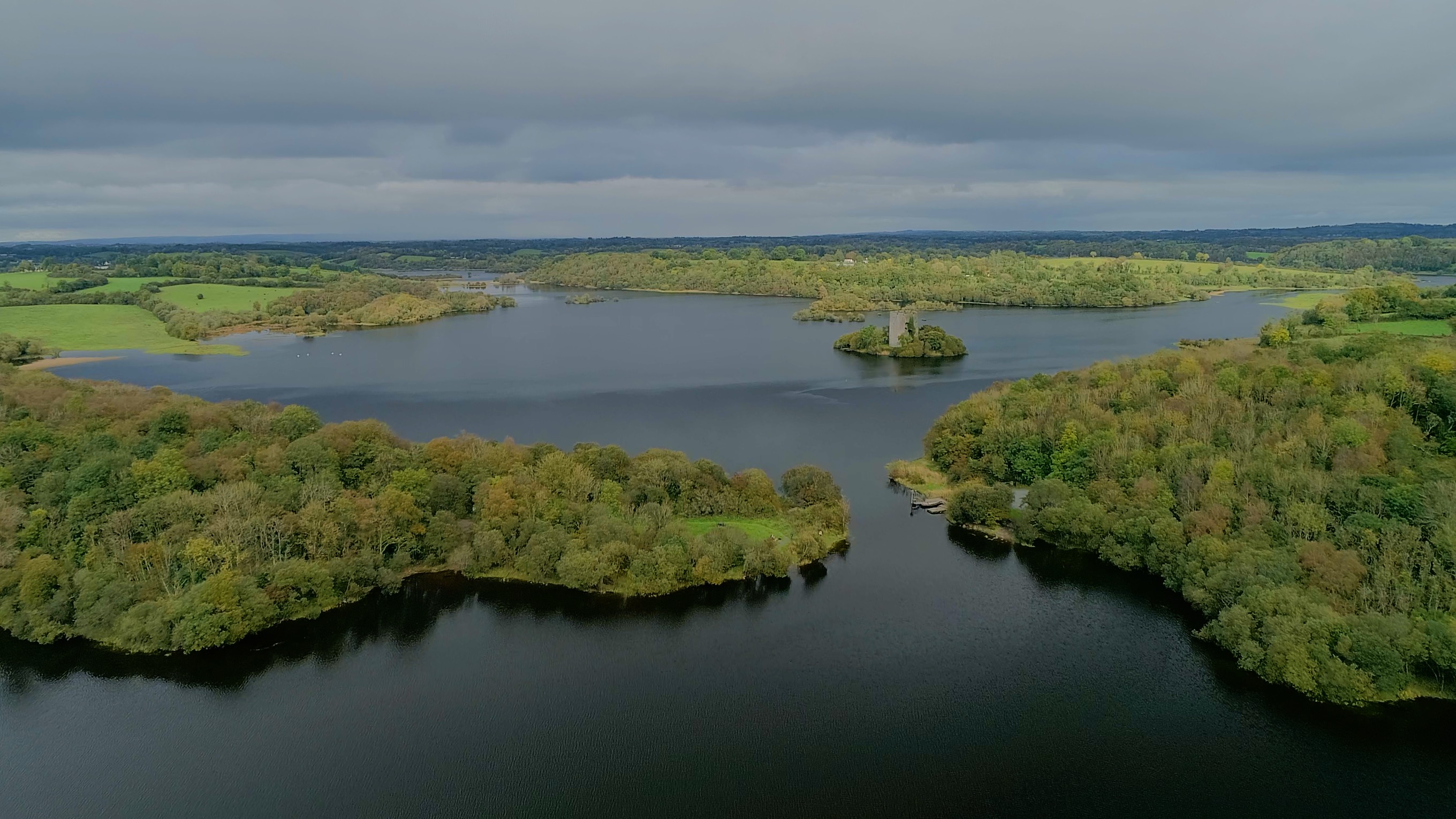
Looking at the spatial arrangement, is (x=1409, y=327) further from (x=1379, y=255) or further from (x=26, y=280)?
(x=26, y=280)

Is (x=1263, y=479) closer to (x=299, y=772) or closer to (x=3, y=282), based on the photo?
(x=299, y=772)

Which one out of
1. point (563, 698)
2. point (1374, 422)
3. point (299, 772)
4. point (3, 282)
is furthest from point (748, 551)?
point (3, 282)

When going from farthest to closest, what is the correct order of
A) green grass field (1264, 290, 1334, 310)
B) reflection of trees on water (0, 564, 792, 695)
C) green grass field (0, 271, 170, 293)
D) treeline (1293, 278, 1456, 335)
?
green grass field (0, 271, 170, 293) → green grass field (1264, 290, 1334, 310) → treeline (1293, 278, 1456, 335) → reflection of trees on water (0, 564, 792, 695)

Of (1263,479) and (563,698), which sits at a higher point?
(1263,479)

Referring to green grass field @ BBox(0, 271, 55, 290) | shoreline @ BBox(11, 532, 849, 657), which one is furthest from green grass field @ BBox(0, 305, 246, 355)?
shoreline @ BBox(11, 532, 849, 657)

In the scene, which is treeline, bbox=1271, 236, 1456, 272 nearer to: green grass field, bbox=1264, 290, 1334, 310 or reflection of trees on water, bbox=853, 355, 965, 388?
green grass field, bbox=1264, 290, 1334, 310

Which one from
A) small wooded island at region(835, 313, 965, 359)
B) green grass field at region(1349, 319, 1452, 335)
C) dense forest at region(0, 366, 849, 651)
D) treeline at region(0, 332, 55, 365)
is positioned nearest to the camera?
dense forest at region(0, 366, 849, 651)
